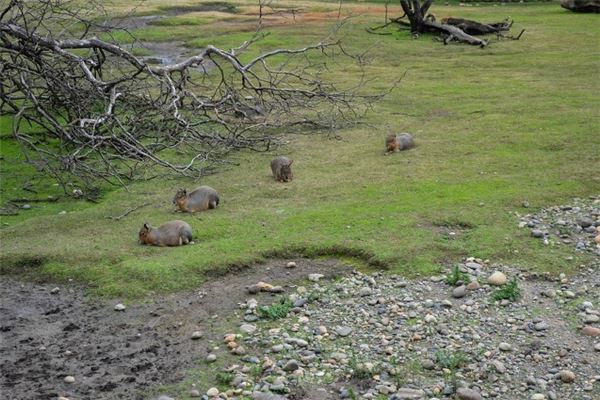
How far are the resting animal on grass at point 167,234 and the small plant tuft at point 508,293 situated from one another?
2.58 metres

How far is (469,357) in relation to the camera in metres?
5.23

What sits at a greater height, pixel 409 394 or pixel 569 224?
pixel 569 224

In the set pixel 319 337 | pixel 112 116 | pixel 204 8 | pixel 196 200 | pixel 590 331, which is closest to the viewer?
pixel 590 331

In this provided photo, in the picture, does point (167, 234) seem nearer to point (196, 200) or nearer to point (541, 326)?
point (196, 200)

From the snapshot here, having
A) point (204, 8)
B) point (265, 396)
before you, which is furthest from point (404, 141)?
point (204, 8)

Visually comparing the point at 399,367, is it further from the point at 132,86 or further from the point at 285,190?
the point at 132,86

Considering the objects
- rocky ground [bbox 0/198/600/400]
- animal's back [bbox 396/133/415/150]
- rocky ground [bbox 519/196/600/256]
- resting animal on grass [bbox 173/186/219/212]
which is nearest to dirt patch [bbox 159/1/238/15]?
animal's back [bbox 396/133/415/150]

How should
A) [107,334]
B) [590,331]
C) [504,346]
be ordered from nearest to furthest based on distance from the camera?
[504,346]
[590,331]
[107,334]

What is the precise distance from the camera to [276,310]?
5938 mm

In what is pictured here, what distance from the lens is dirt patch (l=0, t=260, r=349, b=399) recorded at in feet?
17.2

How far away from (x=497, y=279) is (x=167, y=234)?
2647 mm

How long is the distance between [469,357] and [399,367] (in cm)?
42

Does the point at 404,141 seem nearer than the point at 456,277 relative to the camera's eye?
No

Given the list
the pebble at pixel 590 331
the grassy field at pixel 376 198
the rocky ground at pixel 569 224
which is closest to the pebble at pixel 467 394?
the pebble at pixel 590 331
